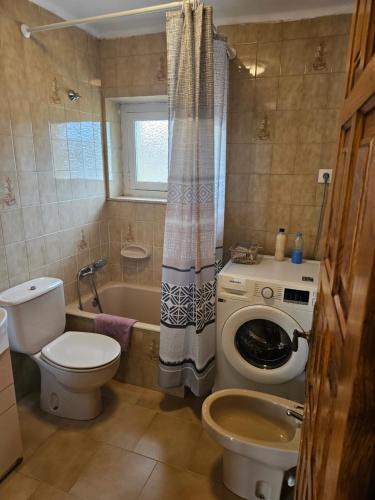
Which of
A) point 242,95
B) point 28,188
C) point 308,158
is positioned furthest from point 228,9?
point 28,188

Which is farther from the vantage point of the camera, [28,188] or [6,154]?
[28,188]

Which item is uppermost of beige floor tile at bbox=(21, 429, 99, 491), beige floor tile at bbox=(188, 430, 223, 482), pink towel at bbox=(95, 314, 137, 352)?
pink towel at bbox=(95, 314, 137, 352)

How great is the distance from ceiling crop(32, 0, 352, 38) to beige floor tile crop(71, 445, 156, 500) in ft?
8.39

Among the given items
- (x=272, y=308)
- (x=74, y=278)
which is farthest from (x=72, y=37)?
(x=272, y=308)

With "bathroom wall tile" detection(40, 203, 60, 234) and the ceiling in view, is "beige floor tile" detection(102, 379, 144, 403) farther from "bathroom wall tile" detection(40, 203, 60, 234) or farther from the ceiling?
the ceiling

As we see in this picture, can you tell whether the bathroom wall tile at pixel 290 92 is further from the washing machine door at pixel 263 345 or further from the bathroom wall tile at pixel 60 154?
the bathroom wall tile at pixel 60 154

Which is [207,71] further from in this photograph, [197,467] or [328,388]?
[197,467]

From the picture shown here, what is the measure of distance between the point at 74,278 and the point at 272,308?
145cm

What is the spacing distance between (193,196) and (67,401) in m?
1.40

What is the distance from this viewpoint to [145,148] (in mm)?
2709

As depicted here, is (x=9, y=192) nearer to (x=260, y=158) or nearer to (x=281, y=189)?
(x=260, y=158)

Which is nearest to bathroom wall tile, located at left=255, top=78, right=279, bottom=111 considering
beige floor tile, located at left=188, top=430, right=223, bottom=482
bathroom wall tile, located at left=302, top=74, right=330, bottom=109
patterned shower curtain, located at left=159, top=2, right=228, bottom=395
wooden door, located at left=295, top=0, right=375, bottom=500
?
bathroom wall tile, located at left=302, top=74, right=330, bottom=109

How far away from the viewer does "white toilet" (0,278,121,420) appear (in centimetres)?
174

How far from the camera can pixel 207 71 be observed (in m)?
1.64
